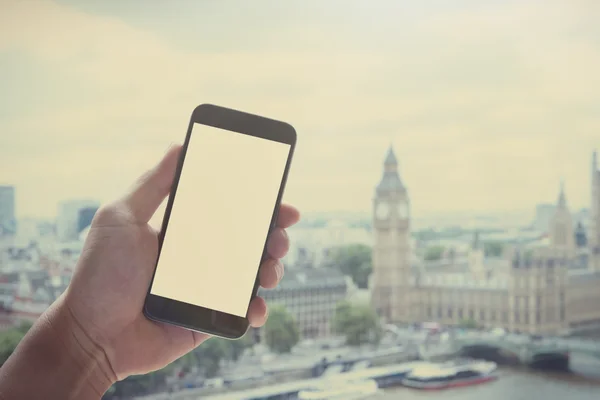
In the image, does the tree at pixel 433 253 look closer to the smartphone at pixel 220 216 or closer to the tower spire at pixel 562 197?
the tower spire at pixel 562 197

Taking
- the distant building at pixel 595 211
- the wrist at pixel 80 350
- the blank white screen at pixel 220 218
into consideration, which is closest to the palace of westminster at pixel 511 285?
the distant building at pixel 595 211

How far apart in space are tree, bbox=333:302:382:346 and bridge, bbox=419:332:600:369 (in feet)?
0.63

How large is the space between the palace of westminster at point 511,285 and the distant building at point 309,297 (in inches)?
6.4

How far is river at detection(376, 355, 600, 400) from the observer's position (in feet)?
7.22

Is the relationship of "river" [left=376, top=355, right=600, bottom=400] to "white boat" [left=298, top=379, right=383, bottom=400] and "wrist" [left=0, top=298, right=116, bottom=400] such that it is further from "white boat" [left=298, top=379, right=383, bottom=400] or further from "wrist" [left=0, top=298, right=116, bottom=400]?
"wrist" [left=0, top=298, right=116, bottom=400]

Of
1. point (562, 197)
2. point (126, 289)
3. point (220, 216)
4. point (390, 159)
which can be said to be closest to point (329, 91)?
point (390, 159)

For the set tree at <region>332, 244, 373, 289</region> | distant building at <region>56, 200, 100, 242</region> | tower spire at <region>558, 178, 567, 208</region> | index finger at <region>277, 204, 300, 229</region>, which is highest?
tower spire at <region>558, 178, 567, 208</region>

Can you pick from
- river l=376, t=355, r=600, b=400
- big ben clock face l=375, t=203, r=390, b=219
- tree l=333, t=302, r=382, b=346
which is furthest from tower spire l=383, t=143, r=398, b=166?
river l=376, t=355, r=600, b=400

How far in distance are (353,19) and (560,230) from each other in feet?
3.03

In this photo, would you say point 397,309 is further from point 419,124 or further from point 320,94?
point 320,94

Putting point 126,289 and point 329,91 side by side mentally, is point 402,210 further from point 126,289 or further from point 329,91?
point 126,289

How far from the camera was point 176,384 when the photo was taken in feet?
6.28

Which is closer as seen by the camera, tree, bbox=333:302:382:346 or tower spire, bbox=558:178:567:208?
tree, bbox=333:302:382:346

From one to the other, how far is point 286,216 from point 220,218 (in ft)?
0.23
